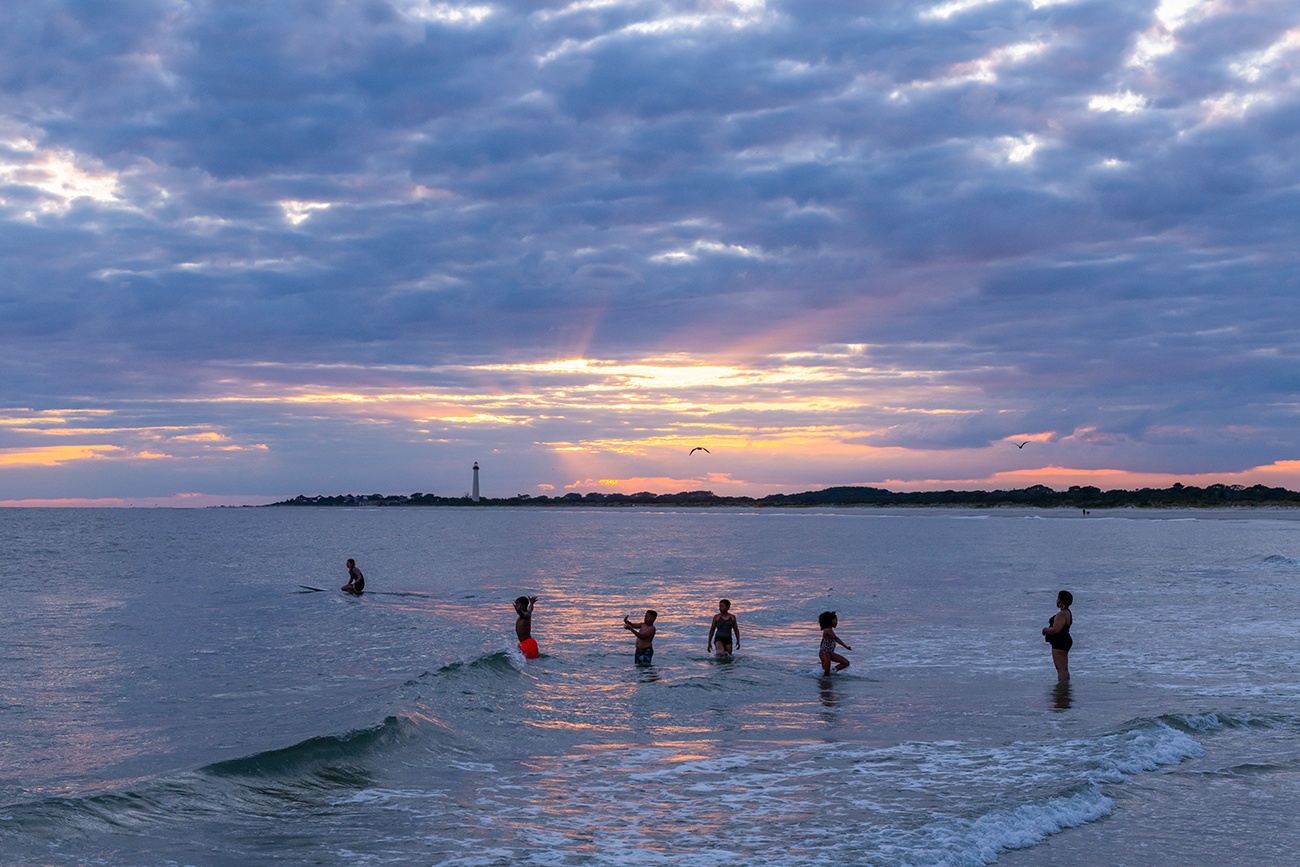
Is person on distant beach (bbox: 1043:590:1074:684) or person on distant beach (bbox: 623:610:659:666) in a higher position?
person on distant beach (bbox: 1043:590:1074:684)

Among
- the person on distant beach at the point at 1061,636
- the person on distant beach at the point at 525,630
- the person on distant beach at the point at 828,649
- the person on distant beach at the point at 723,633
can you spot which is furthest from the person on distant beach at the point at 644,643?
the person on distant beach at the point at 1061,636

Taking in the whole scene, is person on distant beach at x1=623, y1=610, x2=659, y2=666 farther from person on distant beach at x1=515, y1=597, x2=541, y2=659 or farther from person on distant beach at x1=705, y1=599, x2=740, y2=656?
person on distant beach at x1=515, y1=597, x2=541, y2=659

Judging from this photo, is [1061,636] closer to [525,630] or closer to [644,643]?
[644,643]

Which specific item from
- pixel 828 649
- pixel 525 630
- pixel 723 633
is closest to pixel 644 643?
pixel 723 633

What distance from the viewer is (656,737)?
15.9 metres

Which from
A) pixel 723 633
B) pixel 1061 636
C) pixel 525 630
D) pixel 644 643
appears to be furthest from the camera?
pixel 525 630

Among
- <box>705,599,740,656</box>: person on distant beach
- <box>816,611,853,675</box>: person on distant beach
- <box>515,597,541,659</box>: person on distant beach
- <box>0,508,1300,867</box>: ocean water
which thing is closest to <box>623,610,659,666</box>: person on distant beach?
<box>0,508,1300,867</box>: ocean water

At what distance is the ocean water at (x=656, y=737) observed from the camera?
10.7m

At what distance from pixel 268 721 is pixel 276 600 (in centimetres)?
2845

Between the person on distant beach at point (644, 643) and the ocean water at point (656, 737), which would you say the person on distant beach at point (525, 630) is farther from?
the person on distant beach at point (644, 643)

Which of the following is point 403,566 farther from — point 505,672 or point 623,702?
point 623,702

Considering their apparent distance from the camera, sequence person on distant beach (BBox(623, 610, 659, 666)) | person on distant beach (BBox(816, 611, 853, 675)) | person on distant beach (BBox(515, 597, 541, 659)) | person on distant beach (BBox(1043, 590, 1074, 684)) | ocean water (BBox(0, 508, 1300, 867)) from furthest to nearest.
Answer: person on distant beach (BBox(515, 597, 541, 659)), person on distant beach (BBox(623, 610, 659, 666)), person on distant beach (BBox(816, 611, 853, 675)), person on distant beach (BBox(1043, 590, 1074, 684)), ocean water (BBox(0, 508, 1300, 867))

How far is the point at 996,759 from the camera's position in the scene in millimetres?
13766

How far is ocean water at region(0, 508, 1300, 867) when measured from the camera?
1068 cm
